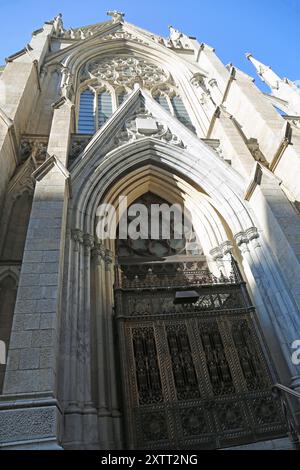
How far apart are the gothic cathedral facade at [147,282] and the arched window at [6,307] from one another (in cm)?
2

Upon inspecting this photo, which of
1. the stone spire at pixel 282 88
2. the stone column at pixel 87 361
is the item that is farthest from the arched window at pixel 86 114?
the stone spire at pixel 282 88

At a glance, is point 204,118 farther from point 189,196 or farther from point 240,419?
point 240,419

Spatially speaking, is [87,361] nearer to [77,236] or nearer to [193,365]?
[193,365]

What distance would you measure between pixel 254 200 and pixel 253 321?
9.50 feet

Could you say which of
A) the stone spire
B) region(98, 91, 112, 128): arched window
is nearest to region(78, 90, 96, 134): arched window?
region(98, 91, 112, 128): arched window

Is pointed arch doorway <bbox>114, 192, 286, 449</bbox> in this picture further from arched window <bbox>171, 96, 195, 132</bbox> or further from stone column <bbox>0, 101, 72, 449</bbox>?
arched window <bbox>171, 96, 195, 132</bbox>

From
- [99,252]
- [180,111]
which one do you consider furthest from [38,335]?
[180,111]

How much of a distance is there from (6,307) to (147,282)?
2901 mm

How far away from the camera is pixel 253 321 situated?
618 centimetres

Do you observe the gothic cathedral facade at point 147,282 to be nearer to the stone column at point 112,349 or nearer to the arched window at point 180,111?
the stone column at point 112,349

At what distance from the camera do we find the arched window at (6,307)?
5.27m

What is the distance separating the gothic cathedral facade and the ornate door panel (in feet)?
0.07

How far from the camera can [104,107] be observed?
12555mm
